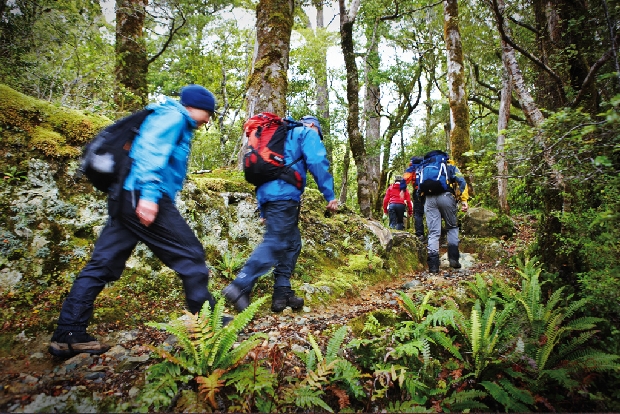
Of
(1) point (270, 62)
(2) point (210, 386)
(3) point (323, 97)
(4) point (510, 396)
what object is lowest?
(4) point (510, 396)

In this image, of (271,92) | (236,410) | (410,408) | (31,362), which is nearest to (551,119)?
(410,408)

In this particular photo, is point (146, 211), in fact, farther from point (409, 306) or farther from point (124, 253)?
point (409, 306)

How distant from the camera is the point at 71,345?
278cm

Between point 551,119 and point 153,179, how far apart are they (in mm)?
3385

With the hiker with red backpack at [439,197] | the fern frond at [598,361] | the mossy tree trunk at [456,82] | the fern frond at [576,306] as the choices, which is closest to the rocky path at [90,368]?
the fern frond at [598,361]

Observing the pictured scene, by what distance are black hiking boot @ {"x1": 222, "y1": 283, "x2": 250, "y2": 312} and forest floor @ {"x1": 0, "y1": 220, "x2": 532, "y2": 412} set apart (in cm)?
33

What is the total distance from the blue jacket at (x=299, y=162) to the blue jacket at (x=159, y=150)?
129cm

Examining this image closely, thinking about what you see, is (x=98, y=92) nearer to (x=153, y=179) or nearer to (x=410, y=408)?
(x=153, y=179)

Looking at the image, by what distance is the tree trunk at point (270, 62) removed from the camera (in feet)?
22.8

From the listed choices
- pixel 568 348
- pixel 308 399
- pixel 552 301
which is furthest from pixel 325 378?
pixel 552 301

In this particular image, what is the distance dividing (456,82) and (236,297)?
10.0 metres

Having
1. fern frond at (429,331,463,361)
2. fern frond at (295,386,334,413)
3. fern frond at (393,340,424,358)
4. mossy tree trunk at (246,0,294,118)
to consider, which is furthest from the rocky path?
mossy tree trunk at (246,0,294,118)

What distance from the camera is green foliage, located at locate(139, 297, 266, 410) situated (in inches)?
90.0

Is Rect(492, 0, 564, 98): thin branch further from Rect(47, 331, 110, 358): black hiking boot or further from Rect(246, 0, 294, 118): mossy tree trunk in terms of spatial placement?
Rect(47, 331, 110, 358): black hiking boot
